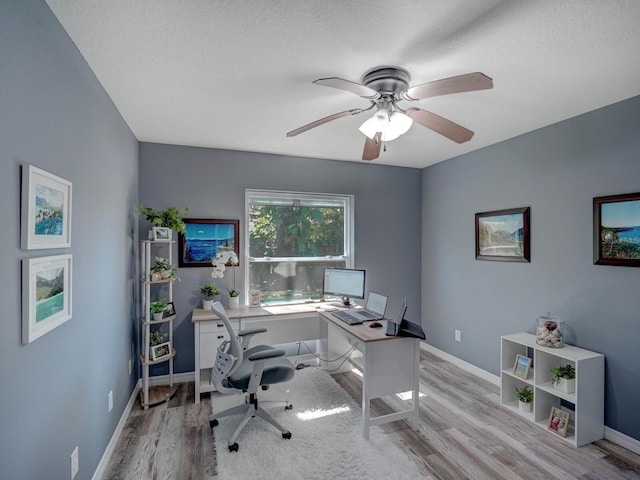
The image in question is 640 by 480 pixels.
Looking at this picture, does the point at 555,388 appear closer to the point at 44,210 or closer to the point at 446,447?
the point at 446,447

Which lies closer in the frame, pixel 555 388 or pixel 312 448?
pixel 312 448

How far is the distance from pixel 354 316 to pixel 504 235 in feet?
5.74

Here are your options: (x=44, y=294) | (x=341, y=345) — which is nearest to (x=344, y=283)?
(x=341, y=345)

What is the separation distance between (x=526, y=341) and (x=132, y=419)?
11.1 feet

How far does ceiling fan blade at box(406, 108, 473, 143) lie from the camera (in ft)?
6.72

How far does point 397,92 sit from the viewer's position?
2025 millimetres

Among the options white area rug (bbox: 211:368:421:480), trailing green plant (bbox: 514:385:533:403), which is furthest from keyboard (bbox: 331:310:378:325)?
trailing green plant (bbox: 514:385:533:403)

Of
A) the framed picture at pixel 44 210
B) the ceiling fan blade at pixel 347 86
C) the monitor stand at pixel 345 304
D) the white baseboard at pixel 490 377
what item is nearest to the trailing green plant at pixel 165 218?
the framed picture at pixel 44 210

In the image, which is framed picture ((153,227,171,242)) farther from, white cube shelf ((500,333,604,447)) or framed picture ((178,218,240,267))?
white cube shelf ((500,333,604,447))

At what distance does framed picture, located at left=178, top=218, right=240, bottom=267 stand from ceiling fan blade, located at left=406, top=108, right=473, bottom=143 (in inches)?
89.2

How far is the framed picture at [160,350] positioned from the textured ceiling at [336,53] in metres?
2.00

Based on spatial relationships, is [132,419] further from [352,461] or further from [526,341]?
[526,341]

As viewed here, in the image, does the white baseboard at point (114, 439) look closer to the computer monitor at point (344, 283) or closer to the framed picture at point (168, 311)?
the framed picture at point (168, 311)

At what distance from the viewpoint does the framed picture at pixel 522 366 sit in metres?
2.75
